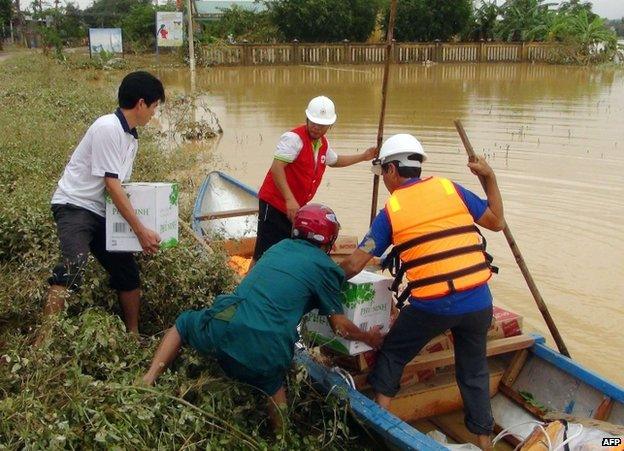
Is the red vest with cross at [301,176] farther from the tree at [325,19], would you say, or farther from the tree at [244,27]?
the tree at [244,27]

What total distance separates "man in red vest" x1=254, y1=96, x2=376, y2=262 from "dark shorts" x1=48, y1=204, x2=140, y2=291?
1347 mm

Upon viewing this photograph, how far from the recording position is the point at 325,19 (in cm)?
3491

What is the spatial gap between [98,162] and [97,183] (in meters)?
0.19

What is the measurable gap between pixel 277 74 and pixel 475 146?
→ 17.4m

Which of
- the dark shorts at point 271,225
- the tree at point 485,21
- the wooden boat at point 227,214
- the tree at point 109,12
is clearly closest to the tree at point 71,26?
the tree at point 109,12

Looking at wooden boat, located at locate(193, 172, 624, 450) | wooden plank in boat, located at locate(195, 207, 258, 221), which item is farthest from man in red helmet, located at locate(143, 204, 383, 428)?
wooden plank in boat, located at locate(195, 207, 258, 221)

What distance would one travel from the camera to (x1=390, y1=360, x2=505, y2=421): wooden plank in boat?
4176 millimetres

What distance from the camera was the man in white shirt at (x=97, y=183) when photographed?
365 cm

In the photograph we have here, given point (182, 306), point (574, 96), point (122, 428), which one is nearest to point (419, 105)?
point (574, 96)

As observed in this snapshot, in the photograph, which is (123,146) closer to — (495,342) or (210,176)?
(495,342)

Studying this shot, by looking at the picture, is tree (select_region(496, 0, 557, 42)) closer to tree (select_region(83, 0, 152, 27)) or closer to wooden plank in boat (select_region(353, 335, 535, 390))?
tree (select_region(83, 0, 152, 27))

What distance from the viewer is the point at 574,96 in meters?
21.6

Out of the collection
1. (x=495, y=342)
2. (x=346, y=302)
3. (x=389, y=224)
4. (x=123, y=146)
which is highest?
(x=123, y=146)

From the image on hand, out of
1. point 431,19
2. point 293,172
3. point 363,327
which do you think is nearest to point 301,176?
point 293,172
